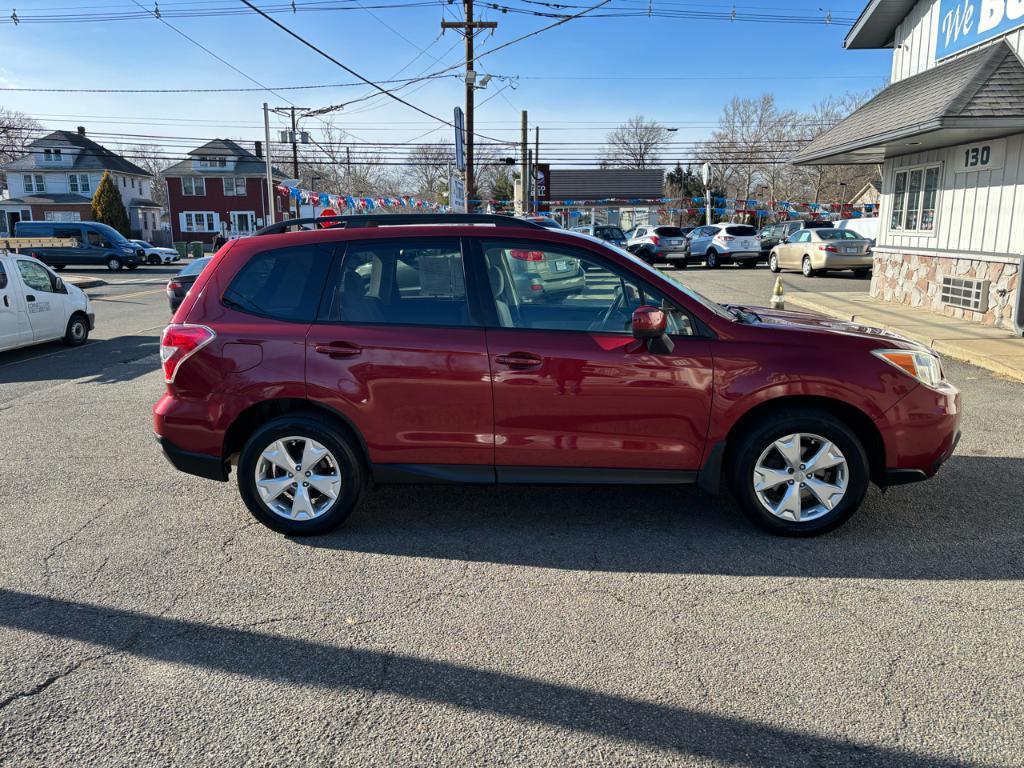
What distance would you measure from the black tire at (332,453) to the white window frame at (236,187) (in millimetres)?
60927

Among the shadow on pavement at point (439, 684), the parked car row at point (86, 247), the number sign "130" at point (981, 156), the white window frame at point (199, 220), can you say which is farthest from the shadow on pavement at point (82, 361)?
the white window frame at point (199, 220)

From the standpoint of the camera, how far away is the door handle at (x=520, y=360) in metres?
4.14

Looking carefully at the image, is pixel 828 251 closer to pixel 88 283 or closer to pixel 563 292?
pixel 563 292

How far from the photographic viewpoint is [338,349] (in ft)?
14.0

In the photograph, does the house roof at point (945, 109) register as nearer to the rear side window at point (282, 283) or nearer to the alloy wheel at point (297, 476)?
the rear side window at point (282, 283)

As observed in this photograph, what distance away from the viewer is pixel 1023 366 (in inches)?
342

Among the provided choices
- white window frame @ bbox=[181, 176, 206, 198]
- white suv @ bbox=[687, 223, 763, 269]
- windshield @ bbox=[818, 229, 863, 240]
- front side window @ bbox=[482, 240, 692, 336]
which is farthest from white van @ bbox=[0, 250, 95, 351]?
white window frame @ bbox=[181, 176, 206, 198]

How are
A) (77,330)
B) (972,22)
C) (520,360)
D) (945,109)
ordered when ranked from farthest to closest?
(77,330) < (972,22) < (945,109) < (520,360)

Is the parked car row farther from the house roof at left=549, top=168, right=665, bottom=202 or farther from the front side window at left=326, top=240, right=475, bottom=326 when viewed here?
the front side window at left=326, top=240, right=475, bottom=326

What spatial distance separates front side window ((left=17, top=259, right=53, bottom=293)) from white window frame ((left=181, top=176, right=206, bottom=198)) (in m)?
52.6

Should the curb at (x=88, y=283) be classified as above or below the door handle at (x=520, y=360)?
below

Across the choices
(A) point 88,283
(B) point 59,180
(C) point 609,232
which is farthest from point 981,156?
(B) point 59,180

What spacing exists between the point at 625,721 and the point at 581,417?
5.88 ft

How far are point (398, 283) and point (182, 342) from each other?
1306mm
